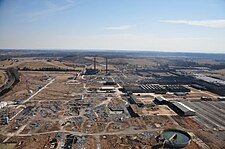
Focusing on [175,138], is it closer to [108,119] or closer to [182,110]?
[182,110]

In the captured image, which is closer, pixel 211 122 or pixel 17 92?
pixel 211 122

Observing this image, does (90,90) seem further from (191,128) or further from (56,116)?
(191,128)

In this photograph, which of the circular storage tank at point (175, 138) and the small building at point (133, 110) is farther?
the small building at point (133, 110)

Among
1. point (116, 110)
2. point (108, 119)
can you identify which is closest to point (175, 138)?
point (108, 119)

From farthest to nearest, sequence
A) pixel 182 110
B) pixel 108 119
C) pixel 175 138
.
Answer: pixel 182 110
pixel 108 119
pixel 175 138

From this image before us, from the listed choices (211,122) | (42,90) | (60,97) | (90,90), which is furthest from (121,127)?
(42,90)

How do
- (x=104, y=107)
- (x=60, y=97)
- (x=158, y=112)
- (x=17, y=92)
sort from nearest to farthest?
(x=158, y=112) → (x=104, y=107) → (x=60, y=97) → (x=17, y=92)

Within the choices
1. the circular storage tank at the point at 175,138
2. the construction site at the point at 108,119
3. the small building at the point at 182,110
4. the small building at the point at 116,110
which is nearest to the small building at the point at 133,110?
the construction site at the point at 108,119

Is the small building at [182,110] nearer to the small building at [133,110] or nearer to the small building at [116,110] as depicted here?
the small building at [133,110]
